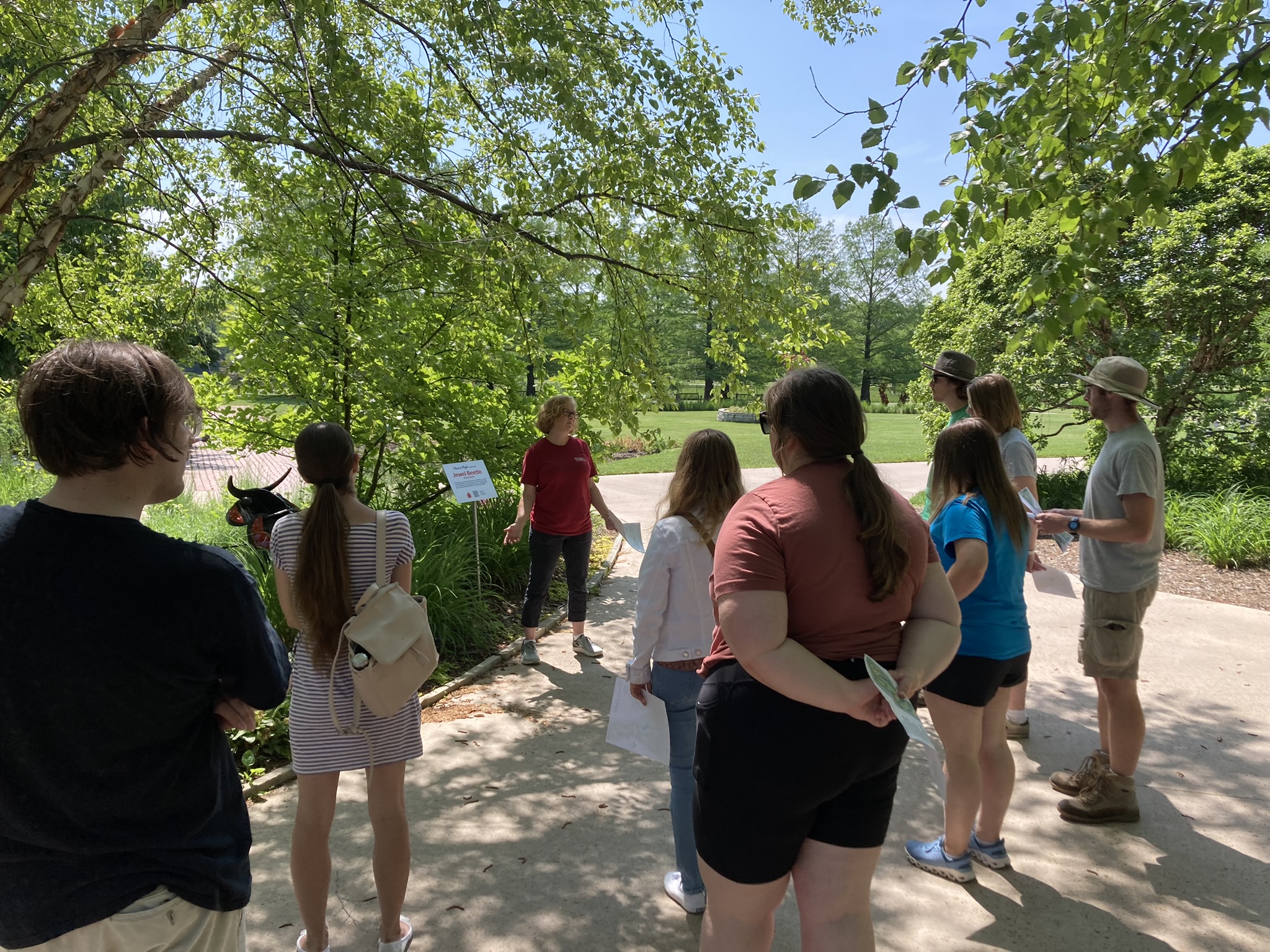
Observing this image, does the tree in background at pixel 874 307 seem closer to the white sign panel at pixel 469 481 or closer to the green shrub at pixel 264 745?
the white sign panel at pixel 469 481

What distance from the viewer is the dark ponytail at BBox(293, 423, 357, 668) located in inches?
92.8

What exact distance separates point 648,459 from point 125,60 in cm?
1596

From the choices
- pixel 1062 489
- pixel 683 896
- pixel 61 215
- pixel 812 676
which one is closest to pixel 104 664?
pixel 812 676

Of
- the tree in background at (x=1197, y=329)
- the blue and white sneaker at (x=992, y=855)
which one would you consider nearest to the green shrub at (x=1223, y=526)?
the tree in background at (x=1197, y=329)

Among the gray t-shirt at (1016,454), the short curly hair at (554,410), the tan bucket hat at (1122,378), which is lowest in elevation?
the gray t-shirt at (1016,454)

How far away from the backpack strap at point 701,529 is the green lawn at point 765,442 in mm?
8116

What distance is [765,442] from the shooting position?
2486 cm

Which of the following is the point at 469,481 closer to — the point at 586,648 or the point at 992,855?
the point at 586,648

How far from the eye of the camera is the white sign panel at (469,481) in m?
6.03

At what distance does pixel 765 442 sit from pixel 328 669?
23.1 meters

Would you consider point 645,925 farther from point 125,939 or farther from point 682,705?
point 125,939

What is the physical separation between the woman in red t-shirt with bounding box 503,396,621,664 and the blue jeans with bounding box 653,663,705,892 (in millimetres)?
2708

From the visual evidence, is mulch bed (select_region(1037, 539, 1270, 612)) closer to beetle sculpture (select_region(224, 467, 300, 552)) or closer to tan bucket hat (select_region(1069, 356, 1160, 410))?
tan bucket hat (select_region(1069, 356, 1160, 410))

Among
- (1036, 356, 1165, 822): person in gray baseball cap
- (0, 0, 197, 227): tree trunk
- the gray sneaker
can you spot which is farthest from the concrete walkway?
(0, 0, 197, 227): tree trunk
